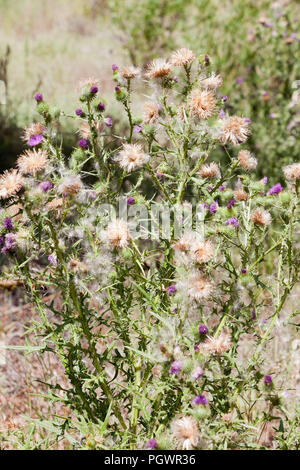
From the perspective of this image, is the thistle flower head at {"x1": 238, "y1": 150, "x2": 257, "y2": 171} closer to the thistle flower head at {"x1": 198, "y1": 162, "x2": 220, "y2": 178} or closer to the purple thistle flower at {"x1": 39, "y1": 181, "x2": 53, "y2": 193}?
the thistle flower head at {"x1": 198, "y1": 162, "x2": 220, "y2": 178}

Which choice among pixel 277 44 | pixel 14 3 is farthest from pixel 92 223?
pixel 14 3

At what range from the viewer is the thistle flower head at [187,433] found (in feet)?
4.02

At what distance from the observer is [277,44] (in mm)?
4332

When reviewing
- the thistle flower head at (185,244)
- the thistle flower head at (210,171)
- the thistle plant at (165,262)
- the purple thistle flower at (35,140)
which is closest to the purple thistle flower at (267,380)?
the thistle plant at (165,262)

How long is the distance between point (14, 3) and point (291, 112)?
7.86m

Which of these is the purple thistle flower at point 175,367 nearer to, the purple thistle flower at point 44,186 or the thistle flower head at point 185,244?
the thistle flower head at point 185,244

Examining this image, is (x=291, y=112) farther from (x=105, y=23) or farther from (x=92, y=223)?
(x=105, y=23)

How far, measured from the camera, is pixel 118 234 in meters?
1.38

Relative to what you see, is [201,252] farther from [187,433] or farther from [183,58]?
[183,58]

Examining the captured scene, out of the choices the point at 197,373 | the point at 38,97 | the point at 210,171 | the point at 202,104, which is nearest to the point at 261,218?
the point at 210,171

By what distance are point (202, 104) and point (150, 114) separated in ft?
0.60

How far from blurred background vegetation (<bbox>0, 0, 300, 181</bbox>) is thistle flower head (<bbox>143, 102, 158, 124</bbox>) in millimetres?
290

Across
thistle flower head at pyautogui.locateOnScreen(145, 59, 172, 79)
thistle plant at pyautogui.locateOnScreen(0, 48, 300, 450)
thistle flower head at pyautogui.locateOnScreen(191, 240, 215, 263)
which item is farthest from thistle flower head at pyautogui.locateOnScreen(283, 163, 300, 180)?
thistle flower head at pyautogui.locateOnScreen(145, 59, 172, 79)

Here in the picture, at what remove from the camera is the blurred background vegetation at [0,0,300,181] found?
416 centimetres
